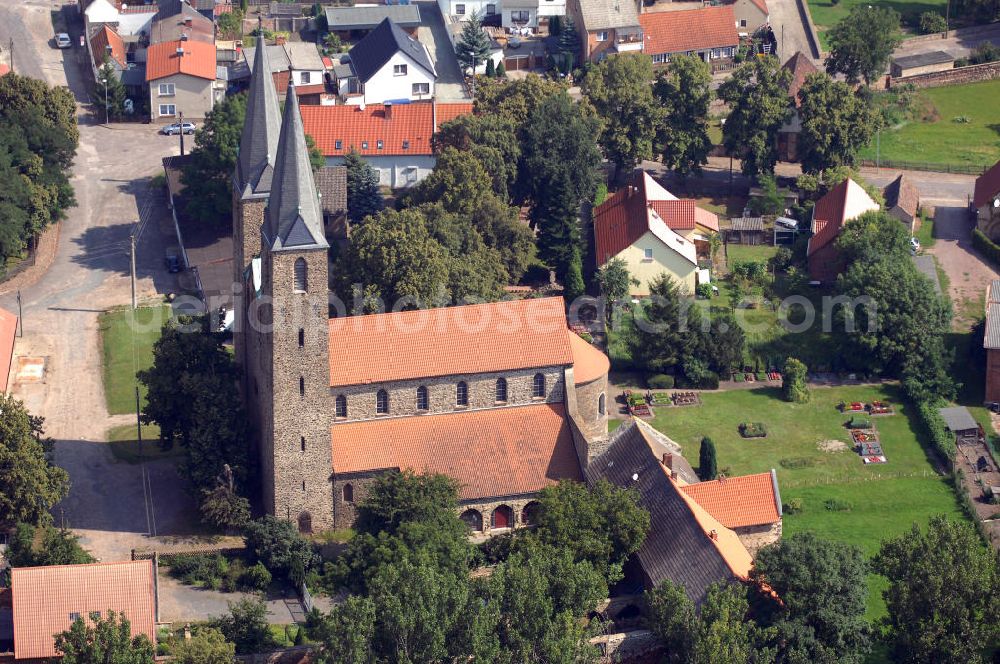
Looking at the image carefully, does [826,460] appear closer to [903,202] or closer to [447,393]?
[447,393]

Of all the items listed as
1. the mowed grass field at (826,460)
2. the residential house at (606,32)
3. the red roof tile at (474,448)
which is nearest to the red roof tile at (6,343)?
the red roof tile at (474,448)

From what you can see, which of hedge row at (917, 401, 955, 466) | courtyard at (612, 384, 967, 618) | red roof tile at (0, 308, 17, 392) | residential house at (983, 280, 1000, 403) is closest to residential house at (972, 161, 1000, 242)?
residential house at (983, 280, 1000, 403)

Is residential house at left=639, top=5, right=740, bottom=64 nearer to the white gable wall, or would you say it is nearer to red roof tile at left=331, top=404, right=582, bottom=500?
the white gable wall

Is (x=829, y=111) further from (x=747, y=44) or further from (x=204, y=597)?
(x=204, y=597)

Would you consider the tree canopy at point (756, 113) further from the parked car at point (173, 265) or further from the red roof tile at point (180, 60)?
the red roof tile at point (180, 60)

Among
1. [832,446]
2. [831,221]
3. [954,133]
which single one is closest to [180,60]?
[831,221]

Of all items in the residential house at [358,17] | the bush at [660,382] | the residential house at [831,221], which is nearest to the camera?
the bush at [660,382]

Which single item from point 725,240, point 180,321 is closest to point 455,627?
point 180,321

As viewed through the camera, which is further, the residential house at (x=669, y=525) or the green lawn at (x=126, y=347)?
the green lawn at (x=126, y=347)
